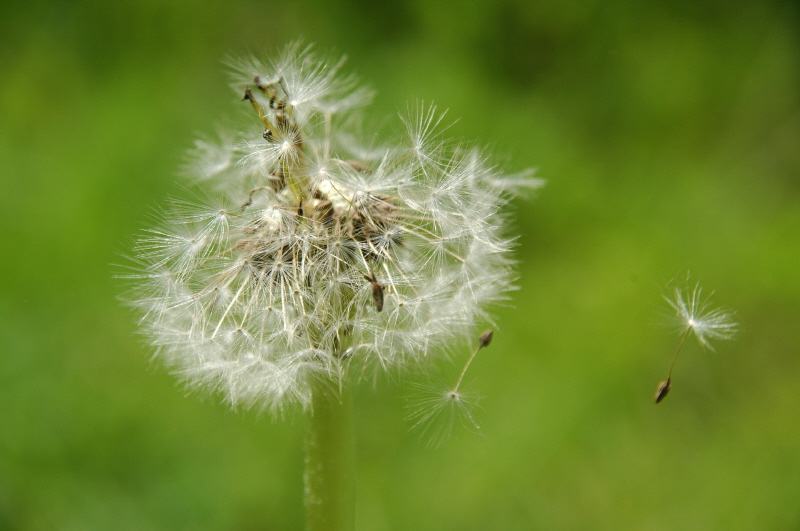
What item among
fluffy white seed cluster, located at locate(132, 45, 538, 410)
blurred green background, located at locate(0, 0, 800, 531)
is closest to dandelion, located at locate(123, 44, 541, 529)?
fluffy white seed cluster, located at locate(132, 45, 538, 410)

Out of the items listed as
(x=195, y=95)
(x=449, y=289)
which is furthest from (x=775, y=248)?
(x=195, y=95)

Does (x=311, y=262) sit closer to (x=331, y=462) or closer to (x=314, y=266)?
(x=314, y=266)

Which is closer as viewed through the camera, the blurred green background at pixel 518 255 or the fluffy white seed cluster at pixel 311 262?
the fluffy white seed cluster at pixel 311 262

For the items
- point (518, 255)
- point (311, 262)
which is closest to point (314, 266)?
point (311, 262)

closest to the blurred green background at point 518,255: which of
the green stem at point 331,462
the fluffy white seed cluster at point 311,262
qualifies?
the fluffy white seed cluster at point 311,262

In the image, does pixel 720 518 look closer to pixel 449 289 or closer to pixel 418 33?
pixel 449 289

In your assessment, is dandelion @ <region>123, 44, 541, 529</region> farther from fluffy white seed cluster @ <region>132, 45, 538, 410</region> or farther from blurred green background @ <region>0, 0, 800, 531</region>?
blurred green background @ <region>0, 0, 800, 531</region>

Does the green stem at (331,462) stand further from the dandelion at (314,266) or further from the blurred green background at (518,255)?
the blurred green background at (518,255)

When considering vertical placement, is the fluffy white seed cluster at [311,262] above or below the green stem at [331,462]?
above
